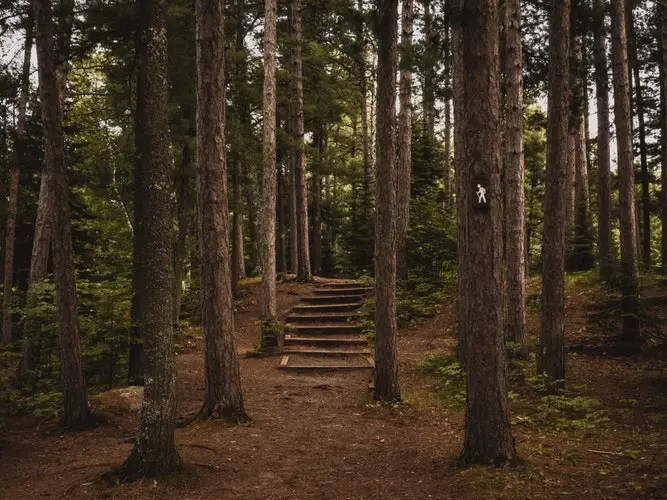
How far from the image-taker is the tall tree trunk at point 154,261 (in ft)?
17.7

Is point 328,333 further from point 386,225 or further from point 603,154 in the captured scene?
point 603,154

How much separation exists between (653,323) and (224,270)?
928cm

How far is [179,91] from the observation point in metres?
13.7

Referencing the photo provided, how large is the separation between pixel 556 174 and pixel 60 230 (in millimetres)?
7882

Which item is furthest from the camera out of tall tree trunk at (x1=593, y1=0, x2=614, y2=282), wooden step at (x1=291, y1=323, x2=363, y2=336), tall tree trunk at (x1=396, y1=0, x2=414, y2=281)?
tall tree trunk at (x1=396, y1=0, x2=414, y2=281)

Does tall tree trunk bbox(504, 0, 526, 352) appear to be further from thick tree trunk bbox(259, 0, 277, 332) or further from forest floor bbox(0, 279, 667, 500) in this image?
thick tree trunk bbox(259, 0, 277, 332)

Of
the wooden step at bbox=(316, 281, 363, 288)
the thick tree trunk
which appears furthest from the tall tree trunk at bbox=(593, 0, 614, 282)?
the thick tree trunk

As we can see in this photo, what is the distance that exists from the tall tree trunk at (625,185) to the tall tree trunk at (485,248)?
277 inches

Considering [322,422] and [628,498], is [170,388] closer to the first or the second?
[322,422]

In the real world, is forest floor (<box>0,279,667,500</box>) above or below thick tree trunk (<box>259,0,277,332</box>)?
below

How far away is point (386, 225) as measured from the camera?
8602mm

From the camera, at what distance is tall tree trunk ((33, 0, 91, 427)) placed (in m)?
7.85

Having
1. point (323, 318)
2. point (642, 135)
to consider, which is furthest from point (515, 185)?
point (642, 135)

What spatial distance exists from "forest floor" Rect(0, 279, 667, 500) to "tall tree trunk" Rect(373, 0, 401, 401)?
2.23ft
